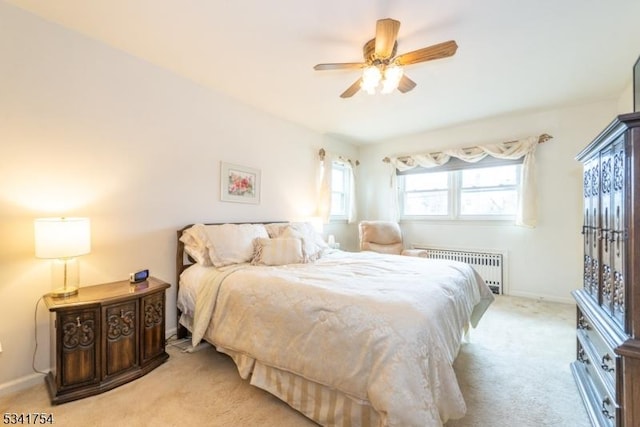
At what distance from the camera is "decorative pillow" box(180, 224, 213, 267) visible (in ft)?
7.97

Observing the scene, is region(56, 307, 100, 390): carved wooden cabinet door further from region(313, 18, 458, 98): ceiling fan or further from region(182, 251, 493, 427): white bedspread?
region(313, 18, 458, 98): ceiling fan

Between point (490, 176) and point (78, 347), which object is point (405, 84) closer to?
point (490, 176)

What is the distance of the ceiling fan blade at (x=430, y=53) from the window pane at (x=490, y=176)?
2.87 meters

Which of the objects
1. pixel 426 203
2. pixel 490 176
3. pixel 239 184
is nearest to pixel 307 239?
pixel 239 184

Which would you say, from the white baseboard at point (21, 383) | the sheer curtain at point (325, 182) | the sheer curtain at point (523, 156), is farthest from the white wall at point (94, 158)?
the sheer curtain at point (523, 156)

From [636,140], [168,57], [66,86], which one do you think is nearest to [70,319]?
[66,86]

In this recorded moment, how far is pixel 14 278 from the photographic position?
1777 mm

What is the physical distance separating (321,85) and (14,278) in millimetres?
2960

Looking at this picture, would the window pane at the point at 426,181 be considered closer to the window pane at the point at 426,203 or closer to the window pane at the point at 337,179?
the window pane at the point at 426,203

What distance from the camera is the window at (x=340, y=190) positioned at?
4.95m

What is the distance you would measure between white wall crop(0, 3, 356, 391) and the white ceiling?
0.22 meters

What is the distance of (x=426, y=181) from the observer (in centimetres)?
468

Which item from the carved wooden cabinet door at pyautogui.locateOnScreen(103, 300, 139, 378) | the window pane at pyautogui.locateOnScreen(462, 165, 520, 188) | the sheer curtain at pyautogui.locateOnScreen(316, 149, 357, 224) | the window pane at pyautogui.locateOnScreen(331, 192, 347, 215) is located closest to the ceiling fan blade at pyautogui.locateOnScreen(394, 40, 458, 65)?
the sheer curtain at pyautogui.locateOnScreen(316, 149, 357, 224)

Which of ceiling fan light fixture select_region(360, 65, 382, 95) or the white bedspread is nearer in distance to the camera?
the white bedspread
